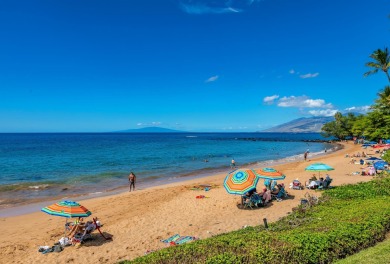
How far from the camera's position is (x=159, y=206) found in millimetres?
18031

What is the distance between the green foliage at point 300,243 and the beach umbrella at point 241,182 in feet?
13.1

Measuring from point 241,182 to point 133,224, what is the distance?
614 centimetres

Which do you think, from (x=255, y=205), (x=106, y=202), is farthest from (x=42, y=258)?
(x=255, y=205)

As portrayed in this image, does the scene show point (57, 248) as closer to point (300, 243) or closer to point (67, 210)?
point (67, 210)

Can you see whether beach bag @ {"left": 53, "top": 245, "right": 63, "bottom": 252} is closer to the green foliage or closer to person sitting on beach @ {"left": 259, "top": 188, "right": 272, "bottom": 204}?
the green foliage

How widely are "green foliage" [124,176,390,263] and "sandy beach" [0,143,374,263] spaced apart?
3699mm

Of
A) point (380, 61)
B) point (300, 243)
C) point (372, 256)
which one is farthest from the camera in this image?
point (380, 61)

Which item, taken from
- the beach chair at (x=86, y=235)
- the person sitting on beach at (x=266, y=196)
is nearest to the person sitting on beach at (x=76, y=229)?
the beach chair at (x=86, y=235)

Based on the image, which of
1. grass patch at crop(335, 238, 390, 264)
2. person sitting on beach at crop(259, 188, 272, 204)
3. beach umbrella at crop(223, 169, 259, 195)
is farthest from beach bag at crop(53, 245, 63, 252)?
person sitting on beach at crop(259, 188, 272, 204)

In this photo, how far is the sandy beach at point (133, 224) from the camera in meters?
11.1

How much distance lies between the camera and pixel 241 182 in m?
14.7

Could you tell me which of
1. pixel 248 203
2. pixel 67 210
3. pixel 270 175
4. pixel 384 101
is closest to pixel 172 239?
pixel 67 210

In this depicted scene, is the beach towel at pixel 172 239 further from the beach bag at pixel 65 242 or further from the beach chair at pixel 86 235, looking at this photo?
the beach bag at pixel 65 242

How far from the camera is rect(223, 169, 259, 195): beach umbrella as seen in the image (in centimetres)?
1441
